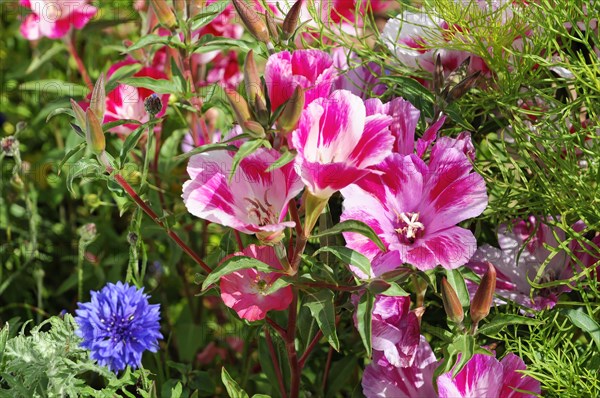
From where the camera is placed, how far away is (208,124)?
1.29 metres

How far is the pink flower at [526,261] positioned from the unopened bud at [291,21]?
0.31 meters

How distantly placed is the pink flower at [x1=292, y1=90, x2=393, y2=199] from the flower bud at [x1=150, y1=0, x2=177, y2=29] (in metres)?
0.30

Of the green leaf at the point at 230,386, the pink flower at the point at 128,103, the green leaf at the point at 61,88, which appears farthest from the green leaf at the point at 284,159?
the green leaf at the point at 61,88

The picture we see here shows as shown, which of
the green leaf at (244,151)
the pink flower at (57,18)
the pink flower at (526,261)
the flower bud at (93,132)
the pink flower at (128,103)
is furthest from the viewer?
the pink flower at (57,18)

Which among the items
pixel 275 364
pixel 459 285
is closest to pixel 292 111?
pixel 459 285

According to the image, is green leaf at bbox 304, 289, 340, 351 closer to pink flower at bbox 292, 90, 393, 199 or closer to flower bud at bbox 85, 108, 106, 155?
pink flower at bbox 292, 90, 393, 199

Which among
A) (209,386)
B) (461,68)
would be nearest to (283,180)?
(461,68)

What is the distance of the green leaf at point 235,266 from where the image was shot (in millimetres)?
700

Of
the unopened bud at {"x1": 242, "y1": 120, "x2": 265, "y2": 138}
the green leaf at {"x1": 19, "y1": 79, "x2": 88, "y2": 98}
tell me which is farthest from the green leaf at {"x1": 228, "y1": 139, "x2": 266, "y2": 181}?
the green leaf at {"x1": 19, "y1": 79, "x2": 88, "y2": 98}

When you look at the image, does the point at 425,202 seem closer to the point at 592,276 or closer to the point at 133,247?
the point at 592,276

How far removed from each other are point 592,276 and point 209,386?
442mm

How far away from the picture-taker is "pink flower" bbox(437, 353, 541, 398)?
2.56 ft

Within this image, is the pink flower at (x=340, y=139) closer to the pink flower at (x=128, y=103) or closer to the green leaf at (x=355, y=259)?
the green leaf at (x=355, y=259)

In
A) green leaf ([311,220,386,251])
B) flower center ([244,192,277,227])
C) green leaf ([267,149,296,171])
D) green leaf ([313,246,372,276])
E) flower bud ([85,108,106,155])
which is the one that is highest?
green leaf ([267,149,296,171])
